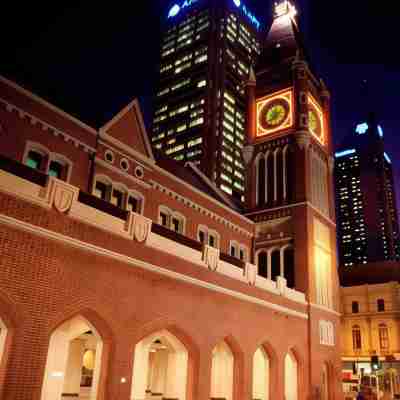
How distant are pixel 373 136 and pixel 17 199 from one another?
17542 cm

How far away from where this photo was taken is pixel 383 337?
60.2m

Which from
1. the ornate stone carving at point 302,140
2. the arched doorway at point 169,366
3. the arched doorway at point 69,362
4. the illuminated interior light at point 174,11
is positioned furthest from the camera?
the illuminated interior light at point 174,11

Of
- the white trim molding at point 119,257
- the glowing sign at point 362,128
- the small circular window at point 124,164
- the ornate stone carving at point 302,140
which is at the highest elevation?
the glowing sign at point 362,128

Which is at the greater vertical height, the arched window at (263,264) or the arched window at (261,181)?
the arched window at (261,181)

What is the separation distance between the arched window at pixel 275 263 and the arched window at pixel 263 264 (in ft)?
1.67

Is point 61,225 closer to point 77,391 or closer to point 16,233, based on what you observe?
point 16,233

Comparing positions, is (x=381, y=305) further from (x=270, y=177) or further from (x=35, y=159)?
(x=35, y=159)

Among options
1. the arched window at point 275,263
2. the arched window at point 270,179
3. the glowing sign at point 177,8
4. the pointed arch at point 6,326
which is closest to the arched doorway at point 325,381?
the arched window at point 275,263

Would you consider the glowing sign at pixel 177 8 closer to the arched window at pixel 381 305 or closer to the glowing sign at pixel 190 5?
the glowing sign at pixel 190 5

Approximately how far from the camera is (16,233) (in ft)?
48.5

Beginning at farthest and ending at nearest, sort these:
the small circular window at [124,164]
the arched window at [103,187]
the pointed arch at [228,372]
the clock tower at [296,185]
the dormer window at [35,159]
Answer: the clock tower at [296,185], the small circular window at [124,164], the arched window at [103,187], the pointed arch at [228,372], the dormer window at [35,159]

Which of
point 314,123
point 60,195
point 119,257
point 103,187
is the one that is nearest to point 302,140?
point 314,123

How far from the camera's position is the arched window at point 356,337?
6163cm

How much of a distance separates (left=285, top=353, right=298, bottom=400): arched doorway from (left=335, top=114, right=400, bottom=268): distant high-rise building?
138 metres
